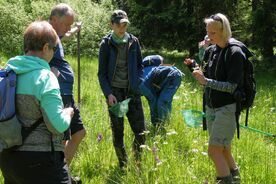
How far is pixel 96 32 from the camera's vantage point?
16688 millimetres

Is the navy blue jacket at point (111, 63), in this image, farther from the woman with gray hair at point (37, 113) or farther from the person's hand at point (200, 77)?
the woman with gray hair at point (37, 113)

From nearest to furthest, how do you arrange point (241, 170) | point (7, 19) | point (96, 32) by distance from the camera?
point (241, 170), point (7, 19), point (96, 32)

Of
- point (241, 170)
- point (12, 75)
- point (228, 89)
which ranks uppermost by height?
point (12, 75)

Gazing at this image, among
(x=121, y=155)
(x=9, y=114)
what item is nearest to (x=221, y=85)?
(x=121, y=155)

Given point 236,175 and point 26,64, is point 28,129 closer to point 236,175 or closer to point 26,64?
point 26,64

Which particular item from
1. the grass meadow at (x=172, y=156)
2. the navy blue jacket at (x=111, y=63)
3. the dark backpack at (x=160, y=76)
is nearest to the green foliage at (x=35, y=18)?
the dark backpack at (x=160, y=76)

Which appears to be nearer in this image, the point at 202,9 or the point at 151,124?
the point at 151,124

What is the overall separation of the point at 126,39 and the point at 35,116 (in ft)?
7.20

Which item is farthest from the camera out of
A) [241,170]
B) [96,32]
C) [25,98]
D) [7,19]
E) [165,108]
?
[96,32]

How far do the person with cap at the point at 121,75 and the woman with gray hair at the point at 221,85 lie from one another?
3.07 feet

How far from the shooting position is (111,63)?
4695 millimetres

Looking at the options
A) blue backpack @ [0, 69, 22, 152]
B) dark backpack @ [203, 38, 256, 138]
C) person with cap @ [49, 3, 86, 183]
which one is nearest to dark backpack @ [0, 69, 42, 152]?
blue backpack @ [0, 69, 22, 152]

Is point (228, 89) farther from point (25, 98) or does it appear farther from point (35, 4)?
point (35, 4)

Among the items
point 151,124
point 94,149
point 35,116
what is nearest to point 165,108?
point 151,124
